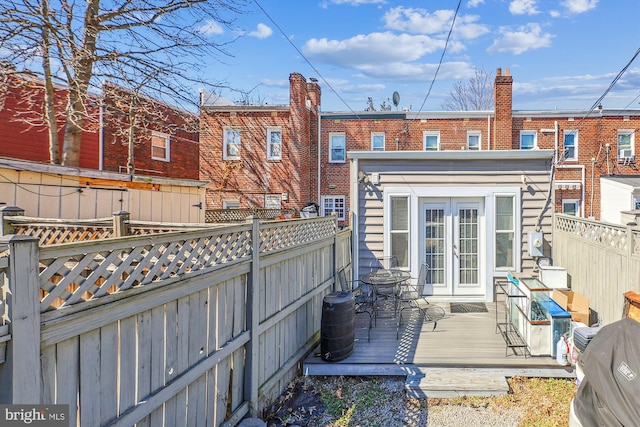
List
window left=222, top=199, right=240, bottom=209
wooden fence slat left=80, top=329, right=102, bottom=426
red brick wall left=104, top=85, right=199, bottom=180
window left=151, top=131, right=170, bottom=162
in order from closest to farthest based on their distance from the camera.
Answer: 1. wooden fence slat left=80, top=329, right=102, bottom=426
2. red brick wall left=104, top=85, right=199, bottom=180
3. window left=151, top=131, right=170, bottom=162
4. window left=222, top=199, right=240, bottom=209

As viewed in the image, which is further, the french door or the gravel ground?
the french door

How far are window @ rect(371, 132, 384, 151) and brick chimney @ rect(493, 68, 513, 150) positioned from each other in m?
4.82

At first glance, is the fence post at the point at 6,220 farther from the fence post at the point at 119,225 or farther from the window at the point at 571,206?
the window at the point at 571,206

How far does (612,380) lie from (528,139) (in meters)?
16.9

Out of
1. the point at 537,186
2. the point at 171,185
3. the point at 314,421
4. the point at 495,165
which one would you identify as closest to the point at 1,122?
the point at 171,185

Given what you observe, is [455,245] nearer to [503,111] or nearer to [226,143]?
[503,111]

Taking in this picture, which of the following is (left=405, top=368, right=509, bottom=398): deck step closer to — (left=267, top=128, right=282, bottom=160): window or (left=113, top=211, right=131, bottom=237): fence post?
(left=113, top=211, right=131, bottom=237): fence post

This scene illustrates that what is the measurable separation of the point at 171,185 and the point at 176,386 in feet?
29.4

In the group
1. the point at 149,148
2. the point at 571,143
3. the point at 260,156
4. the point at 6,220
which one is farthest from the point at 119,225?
the point at 571,143

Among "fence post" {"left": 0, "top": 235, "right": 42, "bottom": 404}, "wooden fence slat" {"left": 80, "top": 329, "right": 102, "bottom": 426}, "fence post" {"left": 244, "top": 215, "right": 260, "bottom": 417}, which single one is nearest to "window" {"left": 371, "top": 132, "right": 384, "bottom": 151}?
"fence post" {"left": 244, "top": 215, "right": 260, "bottom": 417}

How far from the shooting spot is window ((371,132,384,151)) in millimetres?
18000

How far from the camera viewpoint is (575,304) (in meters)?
6.19

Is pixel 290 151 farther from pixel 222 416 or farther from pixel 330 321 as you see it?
pixel 222 416

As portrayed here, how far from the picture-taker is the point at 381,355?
5.52 meters
